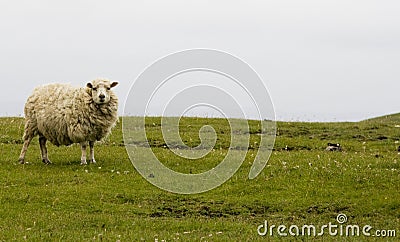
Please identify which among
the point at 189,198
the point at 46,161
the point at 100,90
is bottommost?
the point at 189,198

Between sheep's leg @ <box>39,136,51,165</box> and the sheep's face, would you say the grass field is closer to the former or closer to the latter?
sheep's leg @ <box>39,136,51,165</box>

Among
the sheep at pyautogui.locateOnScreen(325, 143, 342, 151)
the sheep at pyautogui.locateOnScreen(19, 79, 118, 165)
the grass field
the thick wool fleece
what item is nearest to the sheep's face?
the sheep at pyautogui.locateOnScreen(19, 79, 118, 165)

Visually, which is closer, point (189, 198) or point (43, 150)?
point (189, 198)

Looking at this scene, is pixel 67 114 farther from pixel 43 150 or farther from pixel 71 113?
pixel 43 150

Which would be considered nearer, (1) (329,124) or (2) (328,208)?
(2) (328,208)

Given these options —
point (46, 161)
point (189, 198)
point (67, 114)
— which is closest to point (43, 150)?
point (46, 161)

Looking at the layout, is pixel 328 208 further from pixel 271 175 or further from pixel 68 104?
pixel 68 104

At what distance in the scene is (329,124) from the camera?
35.5 m

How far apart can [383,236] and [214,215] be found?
4583mm

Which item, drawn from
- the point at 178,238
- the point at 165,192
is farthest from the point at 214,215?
the point at 178,238

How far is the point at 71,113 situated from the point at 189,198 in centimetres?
605

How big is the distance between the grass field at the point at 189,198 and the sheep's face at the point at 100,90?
2293 millimetres

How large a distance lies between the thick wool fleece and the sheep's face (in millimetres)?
269

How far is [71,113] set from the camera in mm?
21359
